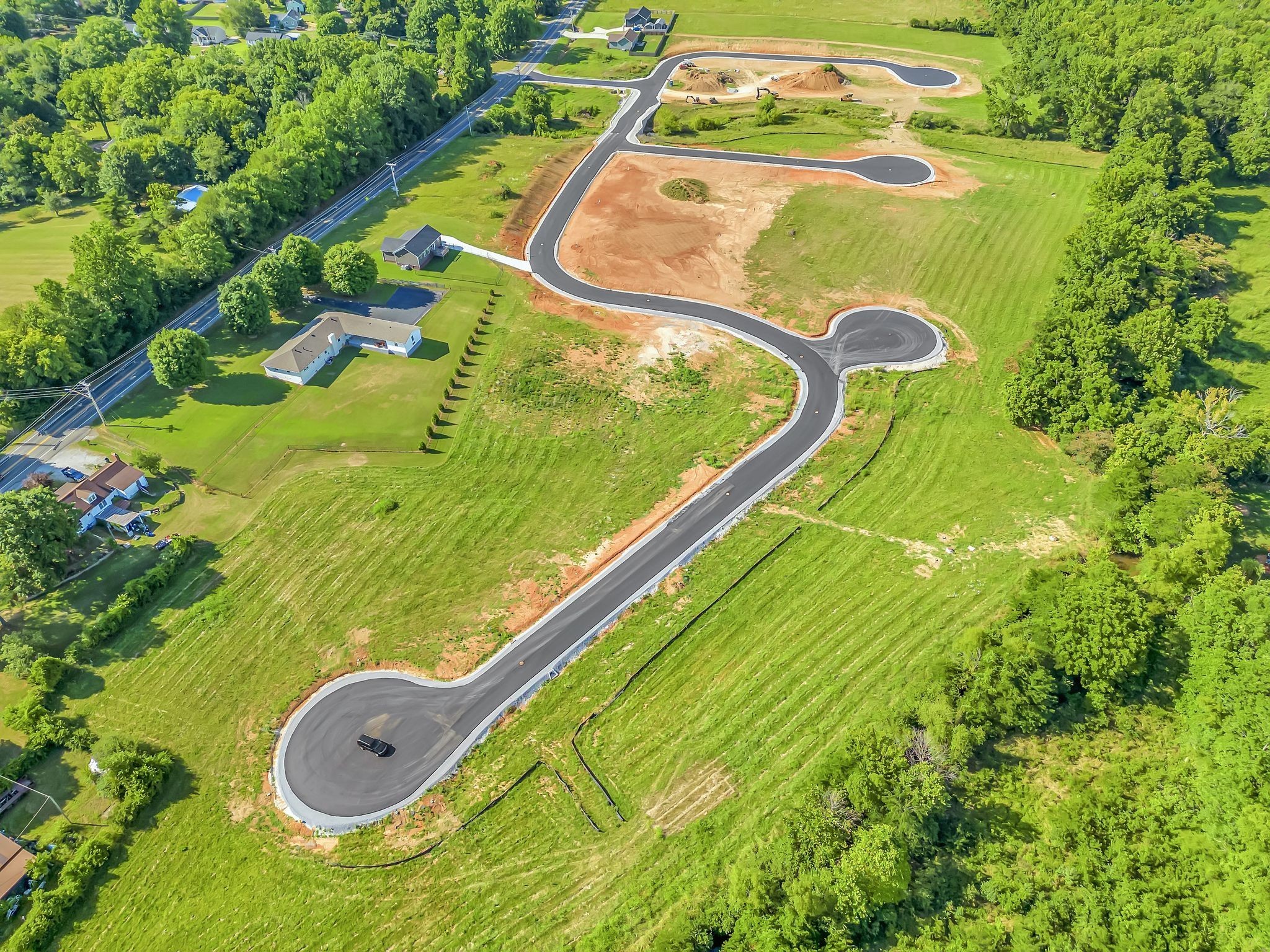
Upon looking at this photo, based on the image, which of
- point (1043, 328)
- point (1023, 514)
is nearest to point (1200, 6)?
point (1043, 328)

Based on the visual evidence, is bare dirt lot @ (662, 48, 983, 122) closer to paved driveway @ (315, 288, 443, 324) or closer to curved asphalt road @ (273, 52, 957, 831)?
curved asphalt road @ (273, 52, 957, 831)

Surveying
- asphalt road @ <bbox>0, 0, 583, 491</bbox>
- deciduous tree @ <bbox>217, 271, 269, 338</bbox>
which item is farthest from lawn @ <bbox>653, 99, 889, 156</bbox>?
deciduous tree @ <bbox>217, 271, 269, 338</bbox>

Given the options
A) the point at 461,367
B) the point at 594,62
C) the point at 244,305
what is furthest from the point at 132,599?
the point at 594,62

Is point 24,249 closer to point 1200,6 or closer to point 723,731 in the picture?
point 723,731

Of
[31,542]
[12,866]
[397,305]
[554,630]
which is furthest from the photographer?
[397,305]

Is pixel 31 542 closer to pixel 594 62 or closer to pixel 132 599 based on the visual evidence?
pixel 132 599

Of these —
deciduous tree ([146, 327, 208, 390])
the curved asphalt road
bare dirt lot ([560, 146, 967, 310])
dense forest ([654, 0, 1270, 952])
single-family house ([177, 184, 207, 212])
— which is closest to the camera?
dense forest ([654, 0, 1270, 952])

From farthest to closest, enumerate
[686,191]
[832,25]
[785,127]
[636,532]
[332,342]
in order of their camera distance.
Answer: [832,25] < [785,127] < [686,191] < [332,342] < [636,532]

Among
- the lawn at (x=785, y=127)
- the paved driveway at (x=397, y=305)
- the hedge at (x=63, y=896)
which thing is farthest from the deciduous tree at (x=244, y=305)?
the lawn at (x=785, y=127)
